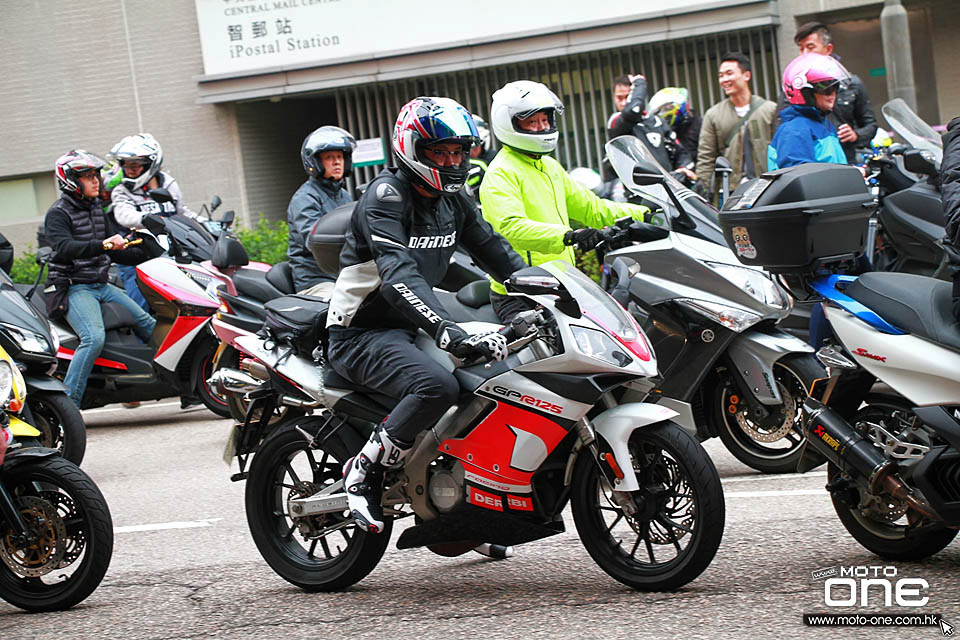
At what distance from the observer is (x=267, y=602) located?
5543mm

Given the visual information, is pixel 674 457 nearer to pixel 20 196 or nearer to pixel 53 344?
pixel 53 344

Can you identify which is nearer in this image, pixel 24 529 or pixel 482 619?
pixel 482 619

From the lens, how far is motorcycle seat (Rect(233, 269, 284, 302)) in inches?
392

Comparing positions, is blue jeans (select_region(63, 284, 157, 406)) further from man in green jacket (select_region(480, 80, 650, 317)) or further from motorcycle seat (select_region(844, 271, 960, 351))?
motorcycle seat (select_region(844, 271, 960, 351))

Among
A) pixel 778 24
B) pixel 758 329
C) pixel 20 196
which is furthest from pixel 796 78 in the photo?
A: pixel 20 196

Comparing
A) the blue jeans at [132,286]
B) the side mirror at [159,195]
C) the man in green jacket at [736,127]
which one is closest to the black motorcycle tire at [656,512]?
the man in green jacket at [736,127]

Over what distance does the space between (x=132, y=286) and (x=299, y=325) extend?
246 inches

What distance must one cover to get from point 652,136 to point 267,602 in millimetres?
5819

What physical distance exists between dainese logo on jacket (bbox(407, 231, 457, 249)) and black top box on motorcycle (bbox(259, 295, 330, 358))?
0.58 metres

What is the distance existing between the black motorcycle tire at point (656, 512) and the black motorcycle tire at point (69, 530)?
1.94 m

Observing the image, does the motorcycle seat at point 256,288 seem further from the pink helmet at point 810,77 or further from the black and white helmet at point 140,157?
the pink helmet at point 810,77

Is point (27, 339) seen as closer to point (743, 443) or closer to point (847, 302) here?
point (743, 443)

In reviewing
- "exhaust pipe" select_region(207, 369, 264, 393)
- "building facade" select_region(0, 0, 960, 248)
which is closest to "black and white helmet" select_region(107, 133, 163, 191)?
"exhaust pipe" select_region(207, 369, 264, 393)

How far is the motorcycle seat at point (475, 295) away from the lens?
16.4 feet
